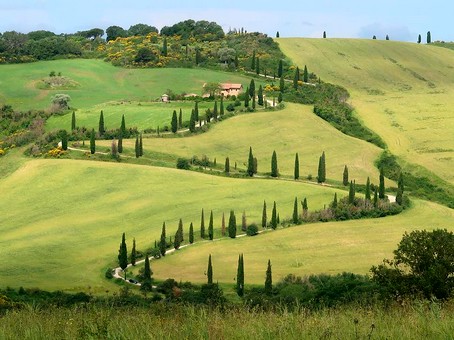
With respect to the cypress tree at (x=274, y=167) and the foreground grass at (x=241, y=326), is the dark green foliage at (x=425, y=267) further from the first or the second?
the cypress tree at (x=274, y=167)

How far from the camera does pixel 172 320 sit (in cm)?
1418

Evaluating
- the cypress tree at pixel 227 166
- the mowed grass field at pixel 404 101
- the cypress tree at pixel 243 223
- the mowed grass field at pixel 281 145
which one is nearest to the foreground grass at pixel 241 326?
the cypress tree at pixel 243 223

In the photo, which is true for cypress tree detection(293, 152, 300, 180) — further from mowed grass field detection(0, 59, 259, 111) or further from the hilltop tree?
mowed grass field detection(0, 59, 259, 111)

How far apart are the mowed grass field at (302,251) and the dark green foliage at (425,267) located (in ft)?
92.0

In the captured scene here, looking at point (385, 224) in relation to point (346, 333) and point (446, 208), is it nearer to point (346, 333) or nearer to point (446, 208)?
point (446, 208)

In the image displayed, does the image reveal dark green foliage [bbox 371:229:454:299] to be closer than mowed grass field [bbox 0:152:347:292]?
Yes

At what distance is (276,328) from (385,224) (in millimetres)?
78811

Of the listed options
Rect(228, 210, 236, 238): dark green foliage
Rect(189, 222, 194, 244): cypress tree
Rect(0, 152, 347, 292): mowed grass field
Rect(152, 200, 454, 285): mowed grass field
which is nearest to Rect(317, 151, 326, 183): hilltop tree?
Rect(0, 152, 347, 292): mowed grass field

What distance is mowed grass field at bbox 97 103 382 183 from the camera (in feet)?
395

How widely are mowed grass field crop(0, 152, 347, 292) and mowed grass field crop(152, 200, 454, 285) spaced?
5.60m

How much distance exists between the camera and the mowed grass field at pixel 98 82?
6506 inches

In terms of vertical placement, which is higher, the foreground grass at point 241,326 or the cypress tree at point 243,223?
the foreground grass at point 241,326

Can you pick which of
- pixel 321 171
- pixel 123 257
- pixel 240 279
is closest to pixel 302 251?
pixel 240 279

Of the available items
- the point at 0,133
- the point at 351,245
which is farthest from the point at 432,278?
the point at 0,133
